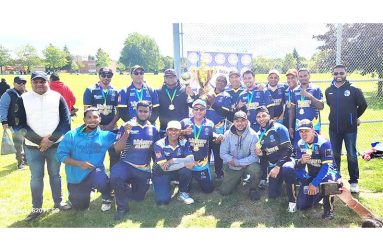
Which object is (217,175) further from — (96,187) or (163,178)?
(96,187)

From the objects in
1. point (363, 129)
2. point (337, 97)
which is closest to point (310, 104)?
point (337, 97)

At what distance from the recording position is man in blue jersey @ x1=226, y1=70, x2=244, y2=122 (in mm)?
5879

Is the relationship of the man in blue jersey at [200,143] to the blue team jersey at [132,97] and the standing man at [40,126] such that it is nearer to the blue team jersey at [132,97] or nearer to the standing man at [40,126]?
the blue team jersey at [132,97]

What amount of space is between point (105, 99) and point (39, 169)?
157 centimetres

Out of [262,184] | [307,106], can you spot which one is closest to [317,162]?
[262,184]

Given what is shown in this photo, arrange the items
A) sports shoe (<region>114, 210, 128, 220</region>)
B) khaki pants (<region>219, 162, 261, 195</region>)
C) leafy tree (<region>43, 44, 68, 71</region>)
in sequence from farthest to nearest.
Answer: leafy tree (<region>43, 44, 68, 71</region>) < khaki pants (<region>219, 162, 261, 195</region>) < sports shoe (<region>114, 210, 128, 220</region>)

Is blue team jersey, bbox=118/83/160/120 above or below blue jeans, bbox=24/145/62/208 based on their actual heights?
above

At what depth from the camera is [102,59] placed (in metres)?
5.84

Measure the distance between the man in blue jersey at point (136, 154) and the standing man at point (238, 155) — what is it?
1.15 m

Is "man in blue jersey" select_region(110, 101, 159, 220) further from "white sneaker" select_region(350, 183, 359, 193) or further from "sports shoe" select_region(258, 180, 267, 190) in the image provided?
"white sneaker" select_region(350, 183, 359, 193)

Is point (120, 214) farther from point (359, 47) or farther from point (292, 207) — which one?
point (359, 47)

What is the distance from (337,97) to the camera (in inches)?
211

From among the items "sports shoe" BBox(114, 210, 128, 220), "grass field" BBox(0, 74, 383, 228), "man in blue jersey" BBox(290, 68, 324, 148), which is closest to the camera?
"grass field" BBox(0, 74, 383, 228)

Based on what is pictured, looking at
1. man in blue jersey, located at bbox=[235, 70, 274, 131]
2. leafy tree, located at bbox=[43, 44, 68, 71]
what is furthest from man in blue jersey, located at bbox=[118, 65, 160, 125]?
man in blue jersey, located at bbox=[235, 70, 274, 131]
